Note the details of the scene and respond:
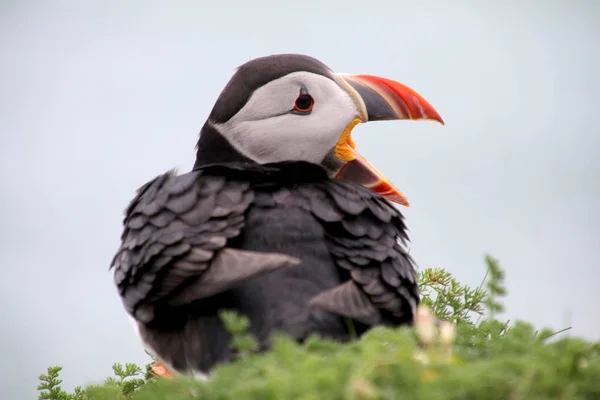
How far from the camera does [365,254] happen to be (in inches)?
136

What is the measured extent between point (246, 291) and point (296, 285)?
8.5 inches

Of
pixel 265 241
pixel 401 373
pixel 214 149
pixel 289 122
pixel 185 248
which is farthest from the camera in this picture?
pixel 214 149

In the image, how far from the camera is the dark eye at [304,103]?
422cm

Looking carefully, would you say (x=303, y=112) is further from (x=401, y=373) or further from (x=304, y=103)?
(x=401, y=373)

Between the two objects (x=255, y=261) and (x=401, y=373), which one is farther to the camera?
(x=255, y=261)

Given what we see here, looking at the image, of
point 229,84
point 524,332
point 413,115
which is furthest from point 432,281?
point 524,332

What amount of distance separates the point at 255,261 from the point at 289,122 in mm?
1345

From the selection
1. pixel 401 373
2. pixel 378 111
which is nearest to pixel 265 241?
pixel 378 111

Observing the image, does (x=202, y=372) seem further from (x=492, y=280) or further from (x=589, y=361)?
(x=589, y=361)

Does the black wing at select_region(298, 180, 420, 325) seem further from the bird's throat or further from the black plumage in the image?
the bird's throat

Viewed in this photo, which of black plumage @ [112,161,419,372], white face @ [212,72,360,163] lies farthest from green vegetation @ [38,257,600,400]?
white face @ [212,72,360,163]

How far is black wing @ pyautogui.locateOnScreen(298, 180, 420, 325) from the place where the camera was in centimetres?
328

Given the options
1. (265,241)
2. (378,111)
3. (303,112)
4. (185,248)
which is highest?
(303,112)

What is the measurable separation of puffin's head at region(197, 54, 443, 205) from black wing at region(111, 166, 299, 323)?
24.6 inches
